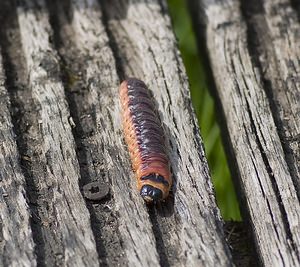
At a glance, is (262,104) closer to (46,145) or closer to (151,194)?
(151,194)

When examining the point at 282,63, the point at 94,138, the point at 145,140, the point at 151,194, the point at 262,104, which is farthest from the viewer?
the point at 282,63

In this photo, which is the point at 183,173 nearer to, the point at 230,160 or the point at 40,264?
the point at 230,160

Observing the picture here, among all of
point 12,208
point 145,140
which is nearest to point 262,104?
point 145,140

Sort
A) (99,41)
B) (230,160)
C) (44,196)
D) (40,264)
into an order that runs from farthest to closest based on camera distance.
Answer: (99,41) < (230,160) < (44,196) < (40,264)

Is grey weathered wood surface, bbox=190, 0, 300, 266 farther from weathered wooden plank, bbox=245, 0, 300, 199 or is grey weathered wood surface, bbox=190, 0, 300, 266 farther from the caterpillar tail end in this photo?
the caterpillar tail end

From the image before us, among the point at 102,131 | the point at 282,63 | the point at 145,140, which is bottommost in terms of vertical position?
the point at 145,140

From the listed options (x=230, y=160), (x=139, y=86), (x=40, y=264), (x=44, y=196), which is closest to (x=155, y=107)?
(x=139, y=86)

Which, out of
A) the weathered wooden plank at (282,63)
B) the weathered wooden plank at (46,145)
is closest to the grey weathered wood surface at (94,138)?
the weathered wooden plank at (46,145)
